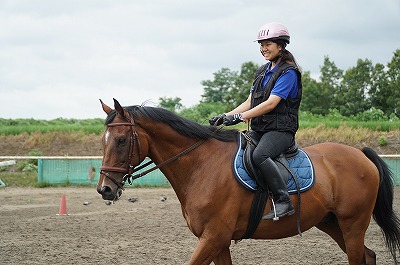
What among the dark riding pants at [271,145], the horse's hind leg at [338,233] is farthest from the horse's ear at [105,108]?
the horse's hind leg at [338,233]

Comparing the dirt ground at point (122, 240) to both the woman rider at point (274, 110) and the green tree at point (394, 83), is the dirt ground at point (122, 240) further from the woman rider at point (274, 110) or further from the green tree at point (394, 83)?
the green tree at point (394, 83)

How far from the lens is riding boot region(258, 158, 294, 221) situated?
6.01 metres

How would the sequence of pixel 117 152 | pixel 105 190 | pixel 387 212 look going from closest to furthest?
pixel 105 190 < pixel 117 152 < pixel 387 212

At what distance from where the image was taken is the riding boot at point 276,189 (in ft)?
19.7

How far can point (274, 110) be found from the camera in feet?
20.7

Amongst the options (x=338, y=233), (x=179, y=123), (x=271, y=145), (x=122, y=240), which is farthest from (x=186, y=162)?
(x=122, y=240)

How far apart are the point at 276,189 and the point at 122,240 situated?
208 inches

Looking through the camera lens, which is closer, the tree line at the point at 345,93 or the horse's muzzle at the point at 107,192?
the horse's muzzle at the point at 107,192

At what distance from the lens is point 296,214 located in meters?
6.32

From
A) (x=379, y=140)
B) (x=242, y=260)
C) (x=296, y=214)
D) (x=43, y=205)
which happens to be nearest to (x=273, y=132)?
(x=296, y=214)

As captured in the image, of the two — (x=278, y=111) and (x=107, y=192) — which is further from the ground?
(x=278, y=111)

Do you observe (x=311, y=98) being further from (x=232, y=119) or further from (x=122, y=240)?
(x=232, y=119)

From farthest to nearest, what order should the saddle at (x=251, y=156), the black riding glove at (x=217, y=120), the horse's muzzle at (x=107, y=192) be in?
the black riding glove at (x=217, y=120) → the saddle at (x=251, y=156) → the horse's muzzle at (x=107, y=192)

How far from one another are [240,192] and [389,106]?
42.0m
